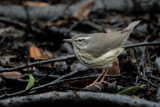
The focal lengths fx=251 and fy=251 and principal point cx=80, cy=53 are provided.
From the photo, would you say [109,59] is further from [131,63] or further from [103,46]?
[131,63]

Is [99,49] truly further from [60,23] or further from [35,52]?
[60,23]

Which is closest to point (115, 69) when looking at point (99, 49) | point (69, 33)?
point (99, 49)

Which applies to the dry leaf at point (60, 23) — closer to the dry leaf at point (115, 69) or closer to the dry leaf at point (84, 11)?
the dry leaf at point (84, 11)

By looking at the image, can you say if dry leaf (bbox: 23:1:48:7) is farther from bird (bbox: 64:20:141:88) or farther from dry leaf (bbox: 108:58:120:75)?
dry leaf (bbox: 108:58:120:75)

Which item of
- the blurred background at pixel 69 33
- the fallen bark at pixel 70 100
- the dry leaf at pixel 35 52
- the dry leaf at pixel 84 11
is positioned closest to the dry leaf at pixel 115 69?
the blurred background at pixel 69 33

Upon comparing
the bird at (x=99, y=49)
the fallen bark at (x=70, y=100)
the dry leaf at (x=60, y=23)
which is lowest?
the fallen bark at (x=70, y=100)

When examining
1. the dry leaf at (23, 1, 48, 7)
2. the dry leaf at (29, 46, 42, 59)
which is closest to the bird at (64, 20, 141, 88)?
the dry leaf at (29, 46, 42, 59)

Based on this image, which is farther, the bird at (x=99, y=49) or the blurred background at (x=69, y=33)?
the blurred background at (x=69, y=33)
